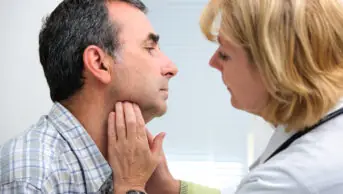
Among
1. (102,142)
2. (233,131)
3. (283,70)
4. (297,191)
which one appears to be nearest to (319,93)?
(283,70)

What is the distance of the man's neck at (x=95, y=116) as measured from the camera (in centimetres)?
121

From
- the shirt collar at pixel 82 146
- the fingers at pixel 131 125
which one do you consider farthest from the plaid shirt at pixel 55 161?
the fingers at pixel 131 125

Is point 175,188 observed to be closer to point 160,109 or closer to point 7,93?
point 160,109

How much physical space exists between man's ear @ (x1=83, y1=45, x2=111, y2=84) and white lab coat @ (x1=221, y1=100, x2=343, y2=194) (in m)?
0.45

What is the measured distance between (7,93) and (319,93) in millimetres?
1347

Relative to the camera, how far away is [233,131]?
2090 millimetres

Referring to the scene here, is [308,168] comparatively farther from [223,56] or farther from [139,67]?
[139,67]

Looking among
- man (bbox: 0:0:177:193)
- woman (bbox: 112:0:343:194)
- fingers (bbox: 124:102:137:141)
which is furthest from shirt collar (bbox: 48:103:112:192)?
woman (bbox: 112:0:343:194)

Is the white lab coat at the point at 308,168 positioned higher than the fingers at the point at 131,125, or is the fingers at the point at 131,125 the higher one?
the fingers at the point at 131,125

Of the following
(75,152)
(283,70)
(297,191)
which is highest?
(283,70)

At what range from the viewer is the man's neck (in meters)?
1.21

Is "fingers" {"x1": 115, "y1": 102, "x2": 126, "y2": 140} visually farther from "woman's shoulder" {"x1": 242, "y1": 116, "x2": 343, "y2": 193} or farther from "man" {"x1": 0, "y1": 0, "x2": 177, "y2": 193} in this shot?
"woman's shoulder" {"x1": 242, "y1": 116, "x2": 343, "y2": 193}

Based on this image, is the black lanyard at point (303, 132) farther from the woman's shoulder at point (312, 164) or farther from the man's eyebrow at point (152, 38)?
the man's eyebrow at point (152, 38)

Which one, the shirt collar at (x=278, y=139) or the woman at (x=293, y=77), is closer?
the woman at (x=293, y=77)
